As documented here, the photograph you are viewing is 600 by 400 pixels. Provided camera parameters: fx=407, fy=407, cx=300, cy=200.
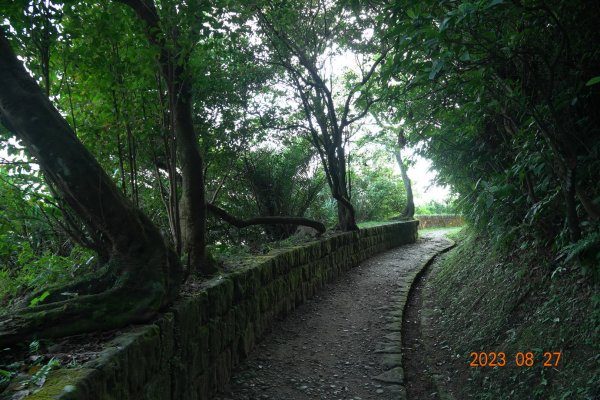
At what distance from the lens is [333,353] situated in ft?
16.0

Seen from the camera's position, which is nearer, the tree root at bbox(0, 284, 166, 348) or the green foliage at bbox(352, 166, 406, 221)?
the tree root at bbox(0, 284, 166, 348)

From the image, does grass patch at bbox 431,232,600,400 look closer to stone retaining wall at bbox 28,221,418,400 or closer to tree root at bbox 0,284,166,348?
stone retaining wall at bbox 28,221,418,400

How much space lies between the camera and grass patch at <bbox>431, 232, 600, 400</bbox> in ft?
9.64

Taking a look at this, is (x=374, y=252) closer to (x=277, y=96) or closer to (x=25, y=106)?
(x=277, y=96)

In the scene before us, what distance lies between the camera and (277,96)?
918 centimetres

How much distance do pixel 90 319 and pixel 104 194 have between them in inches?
34.5

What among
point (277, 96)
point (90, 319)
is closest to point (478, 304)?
point (90, 319)

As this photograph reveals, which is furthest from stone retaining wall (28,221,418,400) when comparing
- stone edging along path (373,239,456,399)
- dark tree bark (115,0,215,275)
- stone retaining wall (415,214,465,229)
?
stone retaining wall (415,214,465,229)

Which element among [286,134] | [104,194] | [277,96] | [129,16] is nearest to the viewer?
[104,194]

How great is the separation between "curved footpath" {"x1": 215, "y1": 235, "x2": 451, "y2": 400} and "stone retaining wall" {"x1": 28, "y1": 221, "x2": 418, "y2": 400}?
22 centimetres

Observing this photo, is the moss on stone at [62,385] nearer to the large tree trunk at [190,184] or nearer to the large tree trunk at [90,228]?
the large tree trunk at [90,228]

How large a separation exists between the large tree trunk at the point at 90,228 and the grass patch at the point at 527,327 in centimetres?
286

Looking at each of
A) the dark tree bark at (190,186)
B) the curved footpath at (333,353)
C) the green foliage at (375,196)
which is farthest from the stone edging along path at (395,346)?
the green foliage at (375,196)

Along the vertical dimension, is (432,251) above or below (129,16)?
below
